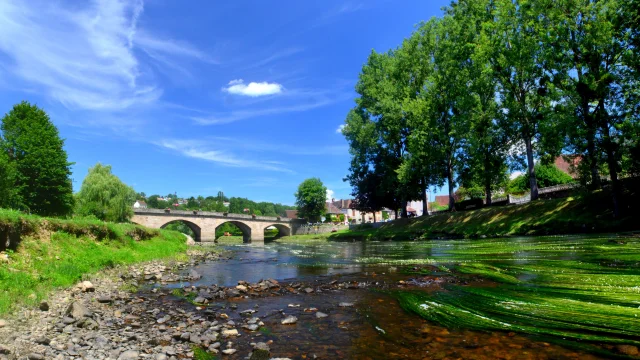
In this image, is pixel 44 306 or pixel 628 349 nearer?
pixel 628 349

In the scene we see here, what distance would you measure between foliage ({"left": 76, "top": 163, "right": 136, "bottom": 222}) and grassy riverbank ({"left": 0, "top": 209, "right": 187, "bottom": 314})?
94.5 ft

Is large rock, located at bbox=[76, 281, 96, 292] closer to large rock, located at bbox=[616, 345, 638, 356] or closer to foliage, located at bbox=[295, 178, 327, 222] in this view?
large rock, located at bbox=[616, 345, 638, 356]

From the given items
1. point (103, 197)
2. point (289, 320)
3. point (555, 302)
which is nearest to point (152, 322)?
point (289, 320)

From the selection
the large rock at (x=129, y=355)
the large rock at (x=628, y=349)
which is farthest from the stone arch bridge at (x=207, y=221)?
the large rock at (x=628, y=349)

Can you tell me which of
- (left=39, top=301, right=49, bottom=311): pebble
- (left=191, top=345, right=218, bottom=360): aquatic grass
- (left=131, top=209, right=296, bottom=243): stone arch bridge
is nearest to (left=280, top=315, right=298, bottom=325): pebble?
(left=191, top=345, right=218, bottom=360): aquatic grass

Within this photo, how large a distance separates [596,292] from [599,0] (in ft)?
90.0

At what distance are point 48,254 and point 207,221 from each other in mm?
63767

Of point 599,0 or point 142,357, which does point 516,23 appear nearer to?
point 599,0

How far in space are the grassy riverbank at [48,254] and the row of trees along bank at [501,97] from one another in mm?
28570

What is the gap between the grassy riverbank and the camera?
27.6 ft

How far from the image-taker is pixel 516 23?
1202 inches

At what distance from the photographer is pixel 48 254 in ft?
39.6

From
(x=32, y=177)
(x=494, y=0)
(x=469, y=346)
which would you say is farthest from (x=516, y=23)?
(x=32, y=177)

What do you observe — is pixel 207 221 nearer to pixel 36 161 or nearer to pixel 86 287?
pixel 36 161
